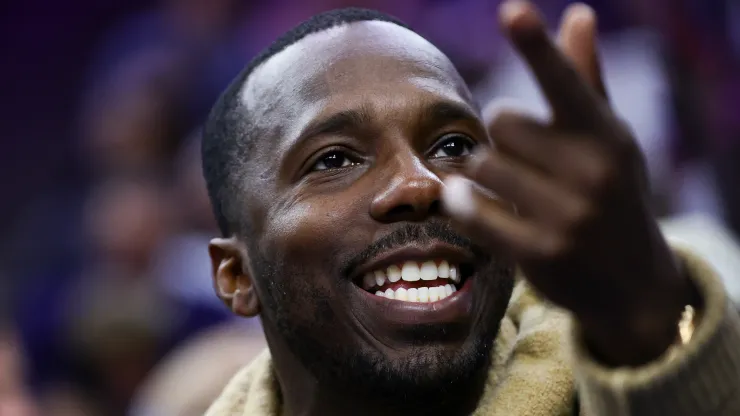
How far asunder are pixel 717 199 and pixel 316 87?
7.10 ft

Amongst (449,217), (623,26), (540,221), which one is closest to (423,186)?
(449,217)

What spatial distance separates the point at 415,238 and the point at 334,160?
0.96 ft

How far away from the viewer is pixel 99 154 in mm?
5156

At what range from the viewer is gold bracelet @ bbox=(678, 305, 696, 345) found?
5.01ft

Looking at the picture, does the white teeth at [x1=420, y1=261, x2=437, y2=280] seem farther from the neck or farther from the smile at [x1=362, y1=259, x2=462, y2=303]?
the neck

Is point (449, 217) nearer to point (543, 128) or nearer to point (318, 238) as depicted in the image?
point (318, 238)

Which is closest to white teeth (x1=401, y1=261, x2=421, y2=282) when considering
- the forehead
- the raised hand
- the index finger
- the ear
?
the forehead

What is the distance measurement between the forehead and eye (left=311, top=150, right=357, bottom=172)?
9cm

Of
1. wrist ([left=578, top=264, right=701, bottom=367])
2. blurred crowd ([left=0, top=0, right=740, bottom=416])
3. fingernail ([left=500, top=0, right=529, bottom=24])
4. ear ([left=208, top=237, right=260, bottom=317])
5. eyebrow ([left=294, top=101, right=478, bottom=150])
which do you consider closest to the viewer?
fingernail ([left=500, top=0, right=529, bottom=24])

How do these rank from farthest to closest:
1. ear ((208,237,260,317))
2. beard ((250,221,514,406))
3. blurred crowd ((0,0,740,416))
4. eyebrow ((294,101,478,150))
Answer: blurred crowd ((0,0,740,416)), ear ((208,237,260,317)), eyebrow ((294,101,478,150)), beard ((250,221,514,406))

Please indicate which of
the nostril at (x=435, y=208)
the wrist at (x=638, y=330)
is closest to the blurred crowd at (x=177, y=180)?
the nostril at (x=435, y=208)

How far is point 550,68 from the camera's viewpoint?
1.38 metres

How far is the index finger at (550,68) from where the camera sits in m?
1.36

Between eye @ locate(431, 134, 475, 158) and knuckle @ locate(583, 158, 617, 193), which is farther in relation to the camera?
eye @ locate(431, 134, 475, 158)
